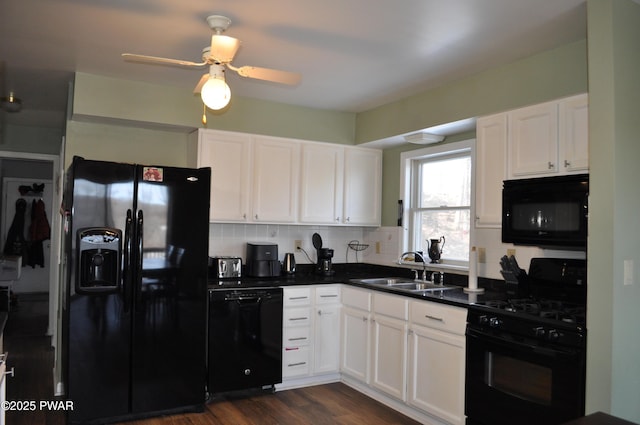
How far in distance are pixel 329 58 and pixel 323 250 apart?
6.34 ft

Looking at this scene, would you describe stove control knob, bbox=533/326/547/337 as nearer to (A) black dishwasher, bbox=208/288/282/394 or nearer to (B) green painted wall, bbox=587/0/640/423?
(B) green painted wall, bbox=587/0/640/423

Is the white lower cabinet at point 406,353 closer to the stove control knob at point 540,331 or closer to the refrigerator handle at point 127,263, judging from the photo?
the stove control knob at point 540,331

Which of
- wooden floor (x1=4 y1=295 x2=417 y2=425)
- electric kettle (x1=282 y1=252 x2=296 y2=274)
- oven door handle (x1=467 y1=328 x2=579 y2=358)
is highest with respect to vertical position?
electric kettle (x1=282 y1=252 x2=296 y2=274)

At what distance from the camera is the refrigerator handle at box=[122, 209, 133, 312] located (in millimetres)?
3367

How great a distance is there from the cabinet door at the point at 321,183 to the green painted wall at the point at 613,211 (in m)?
2.56

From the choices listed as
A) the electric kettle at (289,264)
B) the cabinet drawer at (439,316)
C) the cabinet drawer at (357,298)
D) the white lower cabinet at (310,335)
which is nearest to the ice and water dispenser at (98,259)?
the white lower cabinet at (310,335)

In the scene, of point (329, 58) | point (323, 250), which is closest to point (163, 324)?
point (323, 250)

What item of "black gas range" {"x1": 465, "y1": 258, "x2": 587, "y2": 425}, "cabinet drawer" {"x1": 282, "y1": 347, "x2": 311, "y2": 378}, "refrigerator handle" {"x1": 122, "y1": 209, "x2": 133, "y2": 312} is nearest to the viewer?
"black gas range" {"x1": 465, "y1": 258, "x2": 587, "y2": 425}

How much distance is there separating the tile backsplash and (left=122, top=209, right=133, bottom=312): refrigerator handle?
43.4 inches

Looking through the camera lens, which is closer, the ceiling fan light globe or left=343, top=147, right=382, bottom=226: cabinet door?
the ceiling fan light globe

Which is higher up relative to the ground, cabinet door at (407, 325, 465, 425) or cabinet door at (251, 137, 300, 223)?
cabinet door at (251, 137, 300, 223)

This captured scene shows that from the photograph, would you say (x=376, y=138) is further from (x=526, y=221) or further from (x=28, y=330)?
(x=28, y=330)

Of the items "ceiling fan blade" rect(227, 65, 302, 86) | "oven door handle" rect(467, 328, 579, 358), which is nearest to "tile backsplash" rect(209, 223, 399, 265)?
"oven door handle" rect(467, 328, 579, 358)

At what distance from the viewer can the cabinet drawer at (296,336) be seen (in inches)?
160
